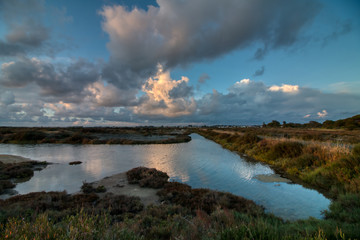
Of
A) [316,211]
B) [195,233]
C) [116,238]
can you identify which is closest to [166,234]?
[195,233]

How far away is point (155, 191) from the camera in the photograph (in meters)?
10.7

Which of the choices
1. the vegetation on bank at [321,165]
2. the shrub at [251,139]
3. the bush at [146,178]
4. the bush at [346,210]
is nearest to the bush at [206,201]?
the bush at [146,178]

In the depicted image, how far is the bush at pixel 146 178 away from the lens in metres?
11.7

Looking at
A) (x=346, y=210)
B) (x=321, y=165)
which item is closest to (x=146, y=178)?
(x=346, y=210)

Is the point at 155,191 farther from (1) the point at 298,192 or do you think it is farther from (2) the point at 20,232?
(1) the point at 298,192

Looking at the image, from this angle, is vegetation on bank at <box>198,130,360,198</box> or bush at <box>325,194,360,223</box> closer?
bush at <box>325,194,360,223</box>

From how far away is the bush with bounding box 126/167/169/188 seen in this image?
38.4ft

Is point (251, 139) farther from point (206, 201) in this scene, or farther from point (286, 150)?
point (206, 201)

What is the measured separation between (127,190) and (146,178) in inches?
71.6

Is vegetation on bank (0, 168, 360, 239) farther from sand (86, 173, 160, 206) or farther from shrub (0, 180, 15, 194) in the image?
shrub (0, 180, 15, 194)

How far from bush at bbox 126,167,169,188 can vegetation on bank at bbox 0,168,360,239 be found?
3.38 ft

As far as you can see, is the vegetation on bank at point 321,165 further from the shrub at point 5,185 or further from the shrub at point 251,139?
the shrub at point 5,185

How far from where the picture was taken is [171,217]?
6.26 m

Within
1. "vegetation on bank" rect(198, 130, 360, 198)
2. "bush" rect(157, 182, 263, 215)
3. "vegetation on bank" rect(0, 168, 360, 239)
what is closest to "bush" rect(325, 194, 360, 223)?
"vegetation on bank" rect(0, 168, 360, 239)
